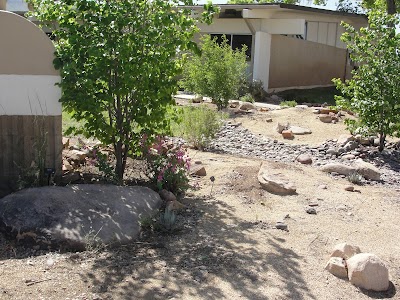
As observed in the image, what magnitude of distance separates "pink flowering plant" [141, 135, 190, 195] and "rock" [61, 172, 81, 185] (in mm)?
807

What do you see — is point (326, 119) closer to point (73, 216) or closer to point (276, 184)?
point (276, 184)

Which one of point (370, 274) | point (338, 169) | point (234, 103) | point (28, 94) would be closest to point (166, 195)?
point (28, 94)

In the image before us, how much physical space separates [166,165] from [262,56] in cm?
1288

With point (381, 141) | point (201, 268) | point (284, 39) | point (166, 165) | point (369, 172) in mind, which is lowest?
point (201, 268)

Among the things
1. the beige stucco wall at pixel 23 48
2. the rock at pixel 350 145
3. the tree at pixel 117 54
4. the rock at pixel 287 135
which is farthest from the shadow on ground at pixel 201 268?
the rock at pixel 287 135

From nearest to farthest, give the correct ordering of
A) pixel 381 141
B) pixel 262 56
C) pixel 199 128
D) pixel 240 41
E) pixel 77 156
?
A: pixel 77 156
pixel 199 128
pixel 381 141
pixel 262 56
pixel 240 41

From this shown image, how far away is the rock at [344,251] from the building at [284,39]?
13143 mm

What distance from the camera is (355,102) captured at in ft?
32.7

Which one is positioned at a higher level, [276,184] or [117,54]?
[117,54]

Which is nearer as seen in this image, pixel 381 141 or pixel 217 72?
pixel 381 141

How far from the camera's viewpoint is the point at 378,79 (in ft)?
31.8

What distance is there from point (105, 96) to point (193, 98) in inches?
397

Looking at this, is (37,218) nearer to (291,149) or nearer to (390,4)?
(291,149)

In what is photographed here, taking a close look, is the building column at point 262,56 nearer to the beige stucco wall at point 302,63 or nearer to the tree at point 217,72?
the beige stucco wall at point 302,63
